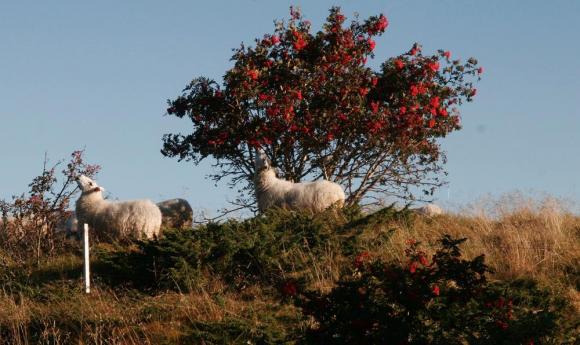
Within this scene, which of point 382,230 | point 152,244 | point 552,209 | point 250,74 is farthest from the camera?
point 250,74

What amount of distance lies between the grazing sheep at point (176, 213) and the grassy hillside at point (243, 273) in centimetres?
214

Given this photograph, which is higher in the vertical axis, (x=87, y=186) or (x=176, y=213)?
(x=87, y=186)

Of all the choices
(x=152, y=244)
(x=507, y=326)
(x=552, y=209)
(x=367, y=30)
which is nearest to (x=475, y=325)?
(x=507, y=326)

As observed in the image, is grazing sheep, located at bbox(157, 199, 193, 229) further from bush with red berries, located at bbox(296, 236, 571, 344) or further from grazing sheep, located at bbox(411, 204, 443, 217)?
bush with red berries, located at bbox(296, 236, 571, 344)

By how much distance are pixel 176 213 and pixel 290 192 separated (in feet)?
8.15

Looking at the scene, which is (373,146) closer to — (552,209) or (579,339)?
(552,209)

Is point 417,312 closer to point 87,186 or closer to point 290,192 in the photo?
point 290,192

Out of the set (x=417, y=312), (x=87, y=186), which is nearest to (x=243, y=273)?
(x=87, y=186)

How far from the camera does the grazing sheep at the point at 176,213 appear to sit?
18891 mm

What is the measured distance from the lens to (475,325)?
902cm

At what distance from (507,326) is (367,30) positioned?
12.3 meters

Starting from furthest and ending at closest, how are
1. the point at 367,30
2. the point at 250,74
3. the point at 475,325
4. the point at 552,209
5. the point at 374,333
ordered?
the point at 367,30, the point at 250,74, the point at 552,209, the point at 475,325, the point at 374,333

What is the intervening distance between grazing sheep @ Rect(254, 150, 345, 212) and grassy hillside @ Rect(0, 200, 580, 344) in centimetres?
110

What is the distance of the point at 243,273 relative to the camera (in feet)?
46.5
